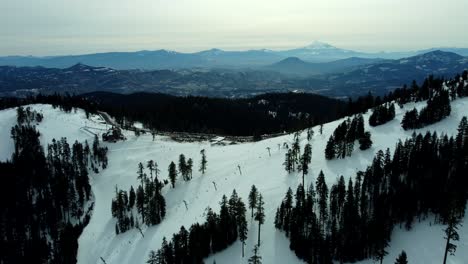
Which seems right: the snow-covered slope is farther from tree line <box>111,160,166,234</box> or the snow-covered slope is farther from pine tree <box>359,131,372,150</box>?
tree line <box>111,160,166,234</box>

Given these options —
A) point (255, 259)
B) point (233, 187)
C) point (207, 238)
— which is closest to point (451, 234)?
point (255, 259)

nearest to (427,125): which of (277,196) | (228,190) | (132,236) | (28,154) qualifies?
(277,196)

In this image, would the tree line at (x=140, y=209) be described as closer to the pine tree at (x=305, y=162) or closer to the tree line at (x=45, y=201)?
the tree line at (x=45, y=201)

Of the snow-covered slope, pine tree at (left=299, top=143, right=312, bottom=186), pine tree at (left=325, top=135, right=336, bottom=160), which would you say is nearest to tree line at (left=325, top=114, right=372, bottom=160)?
pine tree at (left=325, top=135, right=336, bottom=160)

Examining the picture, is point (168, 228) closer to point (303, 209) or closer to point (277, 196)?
point (277, 196)

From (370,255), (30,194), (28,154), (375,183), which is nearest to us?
(370,255)

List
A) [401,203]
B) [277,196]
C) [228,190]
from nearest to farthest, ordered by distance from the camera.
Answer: [401,203]
[277,196]
[228,190]

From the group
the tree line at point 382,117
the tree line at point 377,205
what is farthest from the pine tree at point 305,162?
the tree line at point 382,117
